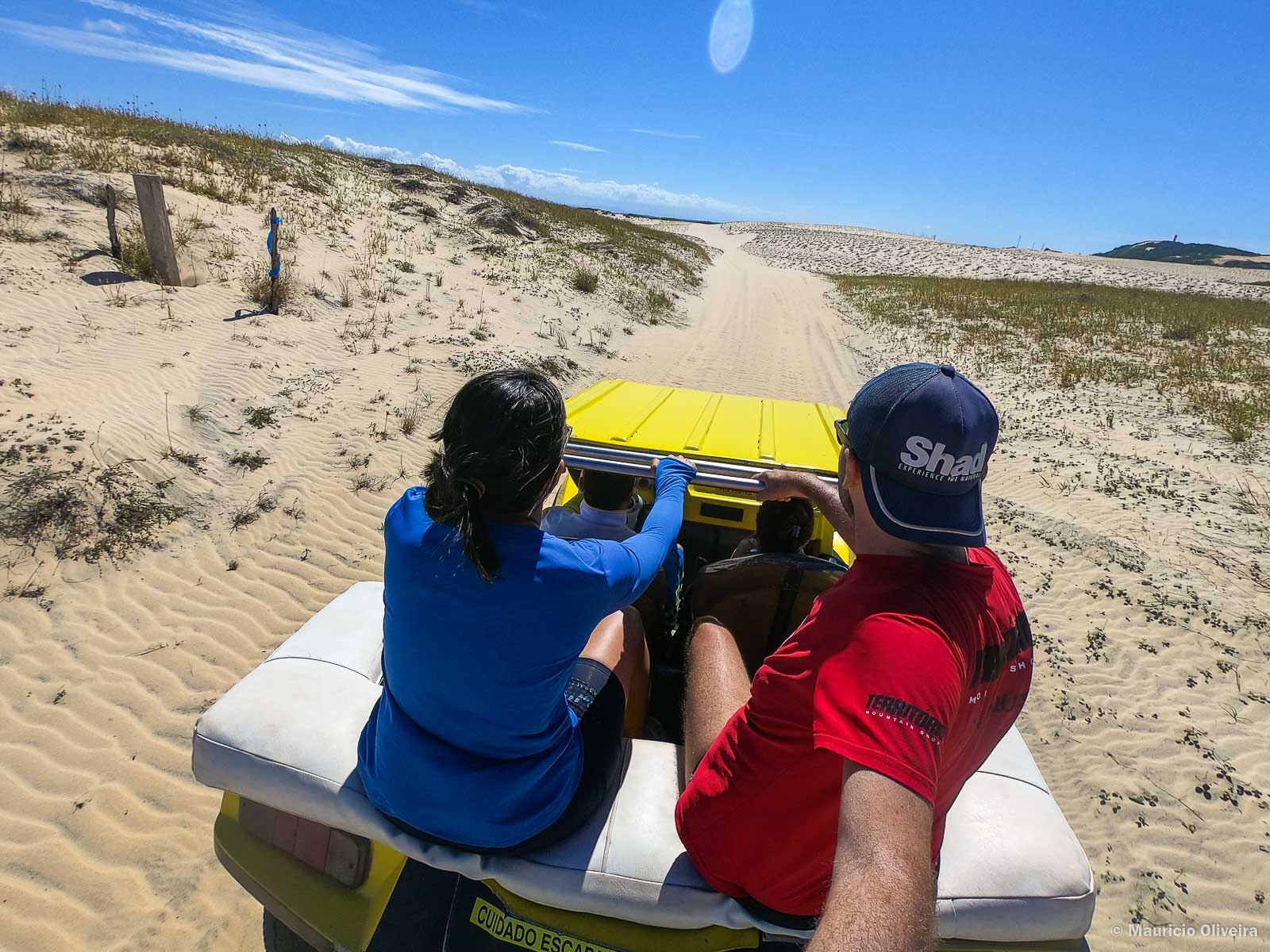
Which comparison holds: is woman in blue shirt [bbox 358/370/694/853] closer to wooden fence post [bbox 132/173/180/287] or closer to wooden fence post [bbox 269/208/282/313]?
wooden fence post [bbox 269/208/282/313]

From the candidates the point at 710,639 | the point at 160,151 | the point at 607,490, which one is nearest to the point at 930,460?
the point at 710,639

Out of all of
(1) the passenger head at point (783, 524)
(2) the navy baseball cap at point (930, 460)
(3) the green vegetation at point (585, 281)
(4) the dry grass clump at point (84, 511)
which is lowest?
(4) the dry grass clump at point (84, 511)

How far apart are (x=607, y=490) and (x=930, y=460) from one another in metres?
1.71

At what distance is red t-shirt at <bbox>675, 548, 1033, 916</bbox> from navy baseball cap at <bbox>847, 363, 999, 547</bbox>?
0.27ft

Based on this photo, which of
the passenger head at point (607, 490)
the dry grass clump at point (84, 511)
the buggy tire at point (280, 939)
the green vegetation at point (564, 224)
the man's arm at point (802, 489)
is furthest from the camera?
the green vegetation at point (564, 224)

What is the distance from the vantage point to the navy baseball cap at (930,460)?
4.50 feet

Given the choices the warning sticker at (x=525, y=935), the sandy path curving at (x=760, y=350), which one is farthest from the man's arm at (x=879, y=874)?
the sandy path curving at (x=760, y=350)

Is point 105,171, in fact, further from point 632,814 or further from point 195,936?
point 632,814

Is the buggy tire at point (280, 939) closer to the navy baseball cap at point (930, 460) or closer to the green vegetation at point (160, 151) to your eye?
the navy baseball cap at point (930, 460)

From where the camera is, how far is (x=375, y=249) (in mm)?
14617

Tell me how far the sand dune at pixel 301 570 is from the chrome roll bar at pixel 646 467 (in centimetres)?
247

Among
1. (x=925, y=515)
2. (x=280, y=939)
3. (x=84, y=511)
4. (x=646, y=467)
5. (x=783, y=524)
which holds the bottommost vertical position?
(x=280, y=939)

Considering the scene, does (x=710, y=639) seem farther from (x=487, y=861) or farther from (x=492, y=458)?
(x=492, y=458)

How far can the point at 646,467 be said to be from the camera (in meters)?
2.58
